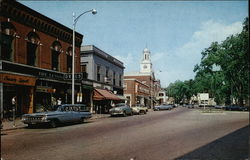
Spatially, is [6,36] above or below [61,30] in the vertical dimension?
below

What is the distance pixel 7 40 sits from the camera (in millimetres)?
19547

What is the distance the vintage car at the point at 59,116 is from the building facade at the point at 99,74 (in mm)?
13310

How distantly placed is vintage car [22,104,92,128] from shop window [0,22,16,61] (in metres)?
6.68

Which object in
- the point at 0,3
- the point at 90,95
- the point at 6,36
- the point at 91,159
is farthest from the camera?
the point at 90,95

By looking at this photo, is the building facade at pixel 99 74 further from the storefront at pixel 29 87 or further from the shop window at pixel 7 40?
the shop window at pixel 7 40

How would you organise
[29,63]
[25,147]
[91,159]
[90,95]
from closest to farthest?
[91,159] → [25,147] → [29,63] → [90,95]

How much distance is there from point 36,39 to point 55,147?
1649cm

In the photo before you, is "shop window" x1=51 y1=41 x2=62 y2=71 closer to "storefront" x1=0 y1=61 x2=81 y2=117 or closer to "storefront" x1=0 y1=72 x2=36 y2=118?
"storefront" x1=0 y1=61 x2=81 y2=117

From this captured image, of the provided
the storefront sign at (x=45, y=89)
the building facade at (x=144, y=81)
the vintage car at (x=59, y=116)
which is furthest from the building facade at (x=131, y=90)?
the vintage car at (x=59, y=116)

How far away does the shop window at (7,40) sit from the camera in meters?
19.1

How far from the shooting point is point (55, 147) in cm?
862

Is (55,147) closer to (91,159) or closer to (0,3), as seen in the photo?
(91,159)

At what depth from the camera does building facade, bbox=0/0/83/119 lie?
19219mm

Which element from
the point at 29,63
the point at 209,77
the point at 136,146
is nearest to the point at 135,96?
the point at 209,77
